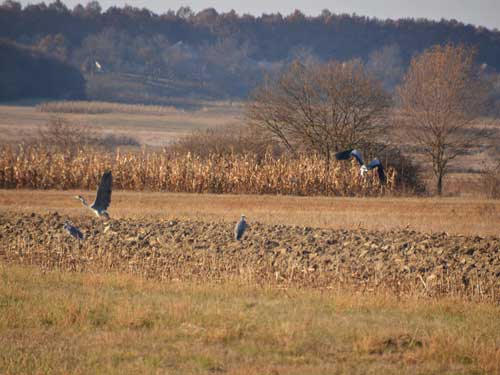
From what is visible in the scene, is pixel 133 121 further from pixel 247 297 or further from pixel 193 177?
pixel 247 297

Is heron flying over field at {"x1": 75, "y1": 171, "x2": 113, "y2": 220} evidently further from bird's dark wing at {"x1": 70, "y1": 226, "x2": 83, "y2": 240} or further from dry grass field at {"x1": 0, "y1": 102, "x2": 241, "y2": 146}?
dry grass field at {"x1": 0, "y1": 102, "x2": 241, "y2": 146}

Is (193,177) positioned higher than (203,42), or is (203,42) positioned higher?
(203,42)

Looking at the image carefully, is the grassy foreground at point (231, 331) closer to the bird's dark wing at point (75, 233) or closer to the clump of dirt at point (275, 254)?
the clump of dirt at point (275, 254)

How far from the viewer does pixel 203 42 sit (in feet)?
616

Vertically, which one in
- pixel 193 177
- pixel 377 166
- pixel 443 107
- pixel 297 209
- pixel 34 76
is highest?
pixel 34 76

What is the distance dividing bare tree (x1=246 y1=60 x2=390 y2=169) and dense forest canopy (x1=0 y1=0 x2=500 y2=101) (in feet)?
299

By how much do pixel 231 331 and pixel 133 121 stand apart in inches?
3405

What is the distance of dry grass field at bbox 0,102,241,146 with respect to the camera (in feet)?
231

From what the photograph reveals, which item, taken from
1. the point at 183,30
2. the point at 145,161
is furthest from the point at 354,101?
the point at 183,30

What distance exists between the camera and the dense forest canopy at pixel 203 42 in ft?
486

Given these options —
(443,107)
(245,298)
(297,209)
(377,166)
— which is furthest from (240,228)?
(443,107)

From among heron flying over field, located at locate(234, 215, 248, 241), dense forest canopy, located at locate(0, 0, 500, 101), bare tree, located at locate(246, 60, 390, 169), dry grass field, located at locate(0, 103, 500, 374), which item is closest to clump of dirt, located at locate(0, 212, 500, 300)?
dry grass field, located at locate(0, 103, 500, 374)

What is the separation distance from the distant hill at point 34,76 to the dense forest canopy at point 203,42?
3.86 meters

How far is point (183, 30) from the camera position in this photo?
192875mm
